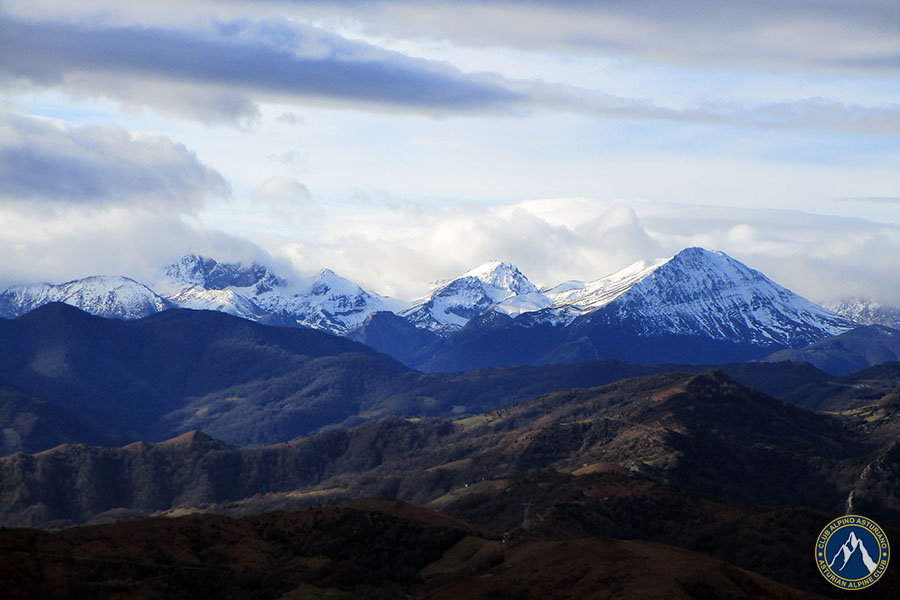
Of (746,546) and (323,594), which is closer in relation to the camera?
(323,594)

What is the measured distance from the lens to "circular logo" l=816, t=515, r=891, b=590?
127 metres

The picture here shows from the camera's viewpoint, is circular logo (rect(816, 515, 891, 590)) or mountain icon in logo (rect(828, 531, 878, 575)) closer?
mountain icon in logo (rect(828, 531, 878, 575))

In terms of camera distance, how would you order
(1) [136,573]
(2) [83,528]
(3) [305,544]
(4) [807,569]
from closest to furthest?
1. (1) [136,573]
2. (2) [83,528]
3. (3) [305,544]
4. (4) [807,569]

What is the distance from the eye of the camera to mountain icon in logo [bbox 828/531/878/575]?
12575cm

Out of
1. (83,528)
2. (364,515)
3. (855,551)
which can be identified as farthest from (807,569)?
(83,528)

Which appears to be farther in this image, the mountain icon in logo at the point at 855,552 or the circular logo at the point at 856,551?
the circular logo at the point at 856,551

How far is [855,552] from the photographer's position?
12581cm

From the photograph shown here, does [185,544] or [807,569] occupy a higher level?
[185,544]

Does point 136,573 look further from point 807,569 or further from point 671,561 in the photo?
point 807,569

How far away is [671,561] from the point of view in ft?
420

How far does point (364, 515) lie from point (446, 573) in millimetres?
28949

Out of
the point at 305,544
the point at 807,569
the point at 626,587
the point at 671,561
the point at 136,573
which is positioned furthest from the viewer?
the point at 807,569

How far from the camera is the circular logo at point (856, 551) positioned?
12688 centimetres

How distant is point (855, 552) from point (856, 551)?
17 centimetres
